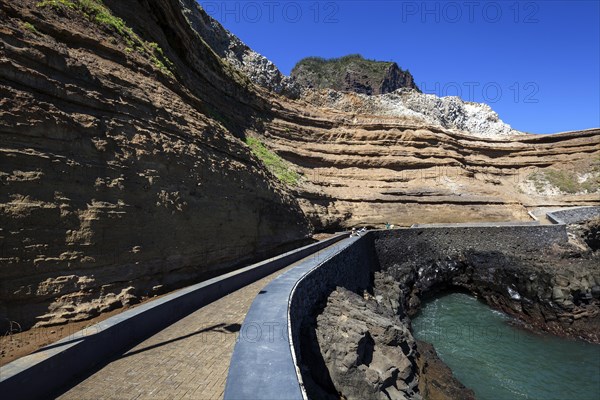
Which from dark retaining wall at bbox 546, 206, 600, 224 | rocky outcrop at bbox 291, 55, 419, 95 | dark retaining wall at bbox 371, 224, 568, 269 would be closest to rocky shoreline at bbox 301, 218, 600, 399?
dark retaining wall at bbox 371, 224, 568, 269

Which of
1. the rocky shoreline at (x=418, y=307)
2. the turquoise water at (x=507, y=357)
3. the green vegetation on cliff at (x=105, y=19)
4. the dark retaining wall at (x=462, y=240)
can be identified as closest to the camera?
the rocky shoreline at (x=418, y=307)

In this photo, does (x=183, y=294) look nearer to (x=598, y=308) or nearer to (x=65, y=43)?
(x=65, y=43)

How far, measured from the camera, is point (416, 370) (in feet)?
29.8

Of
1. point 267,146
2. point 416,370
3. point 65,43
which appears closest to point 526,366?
point 416,370

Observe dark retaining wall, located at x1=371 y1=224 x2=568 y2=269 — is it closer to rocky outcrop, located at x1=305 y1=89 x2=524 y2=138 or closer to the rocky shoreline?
the rocky shoreline

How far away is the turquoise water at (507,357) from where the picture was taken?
10.8 m

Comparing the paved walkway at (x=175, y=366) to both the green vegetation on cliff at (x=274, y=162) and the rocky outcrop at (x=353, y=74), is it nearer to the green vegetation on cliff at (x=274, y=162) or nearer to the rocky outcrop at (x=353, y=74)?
the green vegetation on cliff at (x=274, y=162)

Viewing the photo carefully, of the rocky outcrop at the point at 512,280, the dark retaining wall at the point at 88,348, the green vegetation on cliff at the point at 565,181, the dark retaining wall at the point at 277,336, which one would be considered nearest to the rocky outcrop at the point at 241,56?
the rocky outcrop at the point at 512,280

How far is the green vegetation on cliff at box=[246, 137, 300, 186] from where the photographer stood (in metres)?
21.1

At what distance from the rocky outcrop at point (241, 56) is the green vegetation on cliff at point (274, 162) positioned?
25.1 feet

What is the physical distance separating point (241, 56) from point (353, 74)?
6412 centimetres

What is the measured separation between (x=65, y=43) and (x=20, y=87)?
2.08 m

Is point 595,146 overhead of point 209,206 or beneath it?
overhead

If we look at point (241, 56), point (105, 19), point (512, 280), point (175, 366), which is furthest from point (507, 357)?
point (241, 56)
